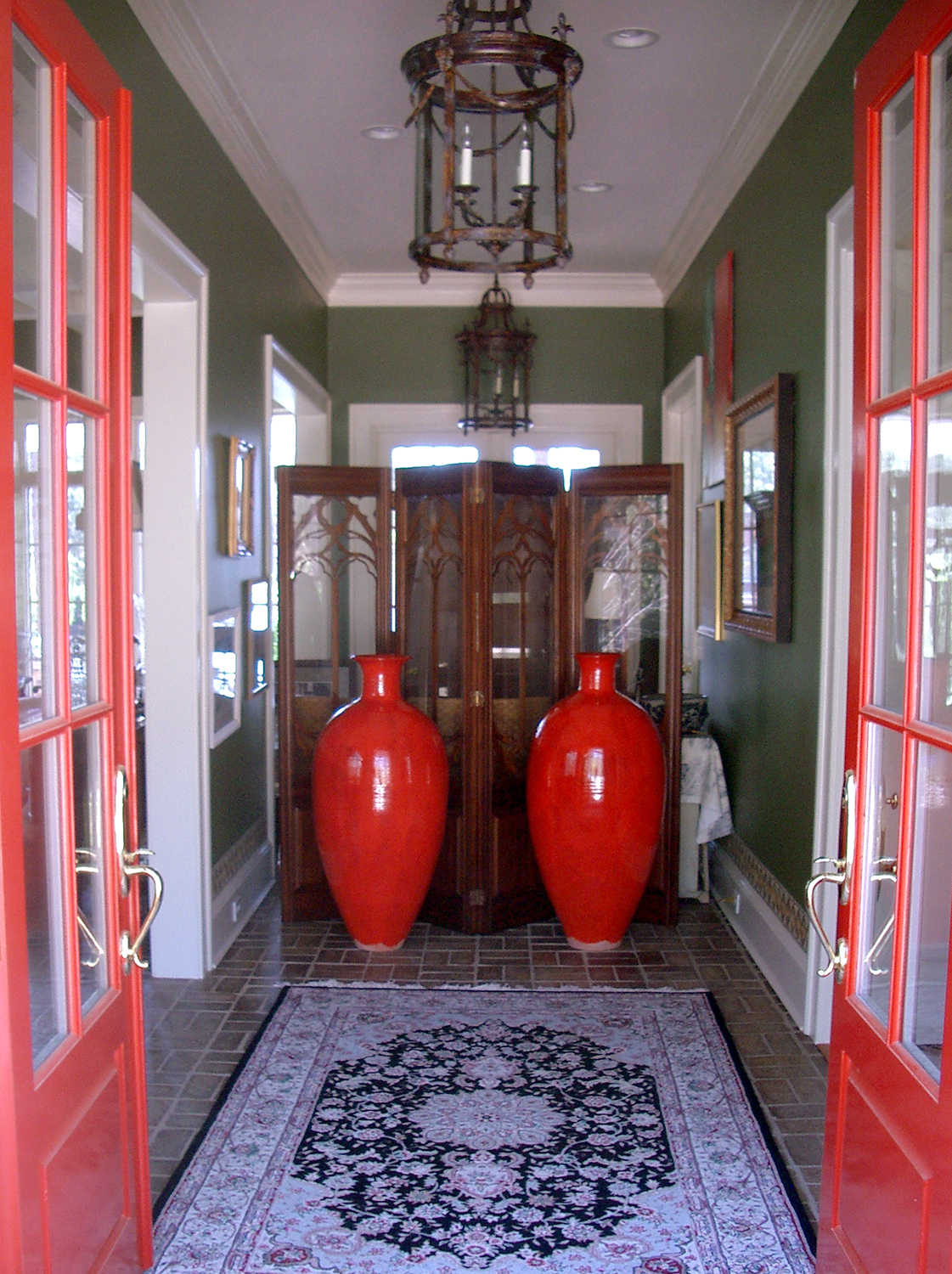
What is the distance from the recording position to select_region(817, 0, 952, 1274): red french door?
1.59 m

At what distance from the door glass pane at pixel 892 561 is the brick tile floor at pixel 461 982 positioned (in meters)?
1.35

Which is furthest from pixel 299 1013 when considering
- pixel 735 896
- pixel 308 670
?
pixel 735 896

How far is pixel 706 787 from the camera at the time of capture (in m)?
4.52

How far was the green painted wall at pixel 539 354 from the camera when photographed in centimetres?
638

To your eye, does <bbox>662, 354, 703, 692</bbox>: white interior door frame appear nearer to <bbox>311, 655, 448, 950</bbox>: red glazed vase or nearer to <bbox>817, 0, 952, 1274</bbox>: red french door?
<bbox>311, 655, 448, 950</bbox>: red glazed vase

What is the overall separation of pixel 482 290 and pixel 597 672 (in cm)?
316

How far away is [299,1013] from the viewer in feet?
11.5

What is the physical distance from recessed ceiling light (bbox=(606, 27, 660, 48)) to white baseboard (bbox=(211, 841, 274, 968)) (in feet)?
10.4

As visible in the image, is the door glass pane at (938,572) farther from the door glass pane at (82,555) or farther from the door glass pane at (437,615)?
the door glass pane at (437,615)

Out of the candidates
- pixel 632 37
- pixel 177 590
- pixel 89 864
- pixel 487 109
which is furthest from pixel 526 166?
pixel 89 864

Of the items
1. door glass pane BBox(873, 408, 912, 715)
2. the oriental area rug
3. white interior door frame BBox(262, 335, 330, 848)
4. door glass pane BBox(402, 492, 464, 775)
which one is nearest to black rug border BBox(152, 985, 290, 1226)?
the oriental area rug

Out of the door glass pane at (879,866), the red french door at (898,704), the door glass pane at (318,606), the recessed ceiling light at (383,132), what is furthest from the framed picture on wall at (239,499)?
the door glass pane at (879,866)

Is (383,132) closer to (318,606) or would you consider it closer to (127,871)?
(318,606)

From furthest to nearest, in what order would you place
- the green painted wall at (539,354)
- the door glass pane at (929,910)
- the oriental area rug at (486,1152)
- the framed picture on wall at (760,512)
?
1. the green painted wall at (539,354)
2. the framed picture on wall at (760,512)
3. the oriental area rug at (486,1152)
4. the door glass pane at (929,910)
